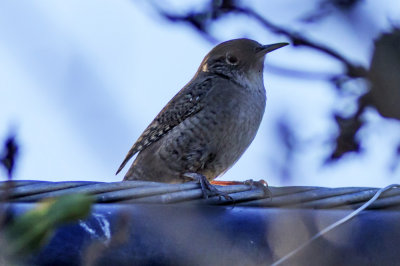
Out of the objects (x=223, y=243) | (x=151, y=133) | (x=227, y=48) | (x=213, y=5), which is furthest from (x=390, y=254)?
(x=227, y=48)

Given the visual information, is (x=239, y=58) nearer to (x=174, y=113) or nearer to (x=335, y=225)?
(x=174, y=113)

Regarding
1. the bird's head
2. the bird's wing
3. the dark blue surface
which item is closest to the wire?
the dark blue surface

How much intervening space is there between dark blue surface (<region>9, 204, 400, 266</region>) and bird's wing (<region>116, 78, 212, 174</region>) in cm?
262

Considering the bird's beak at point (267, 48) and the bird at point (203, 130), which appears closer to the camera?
the bird at point (203, 130)

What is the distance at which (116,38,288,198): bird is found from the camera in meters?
4.88

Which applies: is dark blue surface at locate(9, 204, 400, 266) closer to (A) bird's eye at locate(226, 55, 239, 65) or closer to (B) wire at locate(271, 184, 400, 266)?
(B) wire at locate(271, 184, 400, 266)

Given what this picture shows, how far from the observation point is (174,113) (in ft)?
17.0

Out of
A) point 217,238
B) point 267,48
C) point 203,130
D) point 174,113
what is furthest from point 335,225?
point 267,48

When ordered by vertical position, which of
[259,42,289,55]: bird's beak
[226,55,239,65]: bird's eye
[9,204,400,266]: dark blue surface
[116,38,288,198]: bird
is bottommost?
[9,204,400,266]: dark blue surface

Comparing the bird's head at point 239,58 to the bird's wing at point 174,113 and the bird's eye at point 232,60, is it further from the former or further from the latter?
the bird's wing at point 174,113

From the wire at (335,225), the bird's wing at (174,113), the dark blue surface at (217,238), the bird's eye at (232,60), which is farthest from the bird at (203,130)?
the dark blue surface at (217,238)

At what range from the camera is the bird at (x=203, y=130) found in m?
4.88

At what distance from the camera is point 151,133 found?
5250 millimetres

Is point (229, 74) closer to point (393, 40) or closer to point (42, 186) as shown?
point (42, 186)
